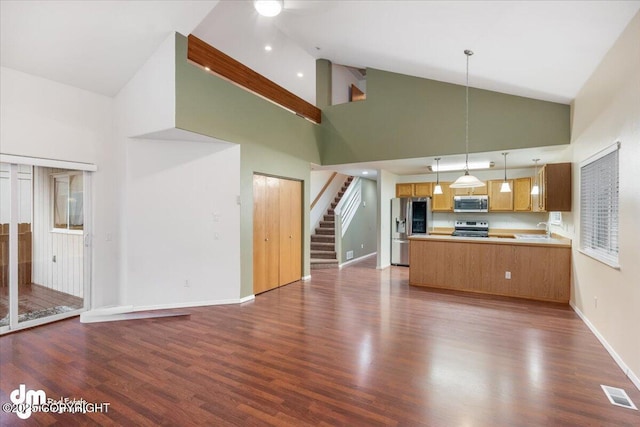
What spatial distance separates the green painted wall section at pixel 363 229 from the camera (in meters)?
8.51

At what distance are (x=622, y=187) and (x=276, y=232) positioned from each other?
15.6 feet

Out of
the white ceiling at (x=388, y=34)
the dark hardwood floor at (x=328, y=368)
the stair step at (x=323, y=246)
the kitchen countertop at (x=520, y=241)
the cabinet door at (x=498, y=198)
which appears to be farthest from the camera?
the stair step at (x=323, y=246)

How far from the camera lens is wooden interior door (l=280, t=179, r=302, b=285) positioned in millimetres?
6117

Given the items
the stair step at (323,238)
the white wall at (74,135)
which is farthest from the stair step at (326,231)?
the white wall at (74,135)

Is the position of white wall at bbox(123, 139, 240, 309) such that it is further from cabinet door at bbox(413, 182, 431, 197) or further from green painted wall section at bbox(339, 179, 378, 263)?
cabinet door at bbox(413, 182, 431, 197)

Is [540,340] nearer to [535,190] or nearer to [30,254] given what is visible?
[535,190]

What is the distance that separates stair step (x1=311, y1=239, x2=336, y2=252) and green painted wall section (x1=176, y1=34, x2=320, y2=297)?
172cm

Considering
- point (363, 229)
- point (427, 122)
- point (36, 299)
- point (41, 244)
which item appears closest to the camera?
point (36, 299)

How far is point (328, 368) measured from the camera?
2.86 metres

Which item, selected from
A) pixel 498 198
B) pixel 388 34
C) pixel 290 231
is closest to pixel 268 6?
pixel 388 34

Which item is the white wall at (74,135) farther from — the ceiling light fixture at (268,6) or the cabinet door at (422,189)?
the cabinet door at (422,189)

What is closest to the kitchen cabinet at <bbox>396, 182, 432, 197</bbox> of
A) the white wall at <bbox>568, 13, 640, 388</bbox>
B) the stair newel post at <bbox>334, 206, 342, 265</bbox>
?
the stair newel post at <bbox>334, 206, 342, 265</bbox>

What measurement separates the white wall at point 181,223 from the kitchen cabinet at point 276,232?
60 cm

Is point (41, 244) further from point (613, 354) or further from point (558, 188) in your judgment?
point (558, 188)
